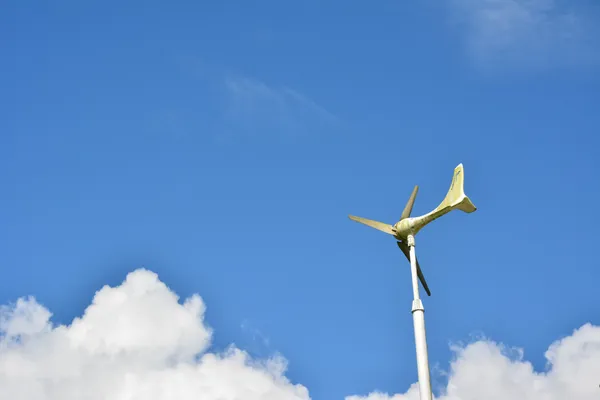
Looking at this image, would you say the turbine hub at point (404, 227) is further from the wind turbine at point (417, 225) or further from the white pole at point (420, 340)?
the white pole at point (420, 340)

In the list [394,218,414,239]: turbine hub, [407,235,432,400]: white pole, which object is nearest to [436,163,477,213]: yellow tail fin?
[394,218,414,239]: turbine hub

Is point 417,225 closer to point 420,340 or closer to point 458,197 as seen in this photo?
point 458,197

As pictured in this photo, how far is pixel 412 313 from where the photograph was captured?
53594mm

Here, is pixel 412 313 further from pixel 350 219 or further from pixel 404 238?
pixel 350 219

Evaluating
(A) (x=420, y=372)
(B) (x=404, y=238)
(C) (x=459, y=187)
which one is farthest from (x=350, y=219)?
(A) (x=420, y=372)

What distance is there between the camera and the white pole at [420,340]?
49.4m

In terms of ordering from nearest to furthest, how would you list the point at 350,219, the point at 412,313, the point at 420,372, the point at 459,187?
the point at 420,372, the point at 412,313, the point at 459,187, the point at 350,219


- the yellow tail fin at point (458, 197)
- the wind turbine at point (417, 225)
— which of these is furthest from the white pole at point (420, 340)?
the yellow tail fin at point (458, 197)

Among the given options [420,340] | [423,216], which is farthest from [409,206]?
[420,340]

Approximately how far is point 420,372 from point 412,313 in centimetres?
495

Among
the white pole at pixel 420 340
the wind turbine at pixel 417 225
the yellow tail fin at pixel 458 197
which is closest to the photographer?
the white pole at pixel 420 340

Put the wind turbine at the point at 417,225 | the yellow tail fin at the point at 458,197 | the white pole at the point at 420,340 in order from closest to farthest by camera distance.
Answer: the white pole at the point at 420,340
the wind turbine at the point at 417,225
the yellow tail fin at the point at 458,197

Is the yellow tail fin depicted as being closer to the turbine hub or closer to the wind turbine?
the wind turbine

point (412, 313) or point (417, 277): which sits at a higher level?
point (417, 277)
